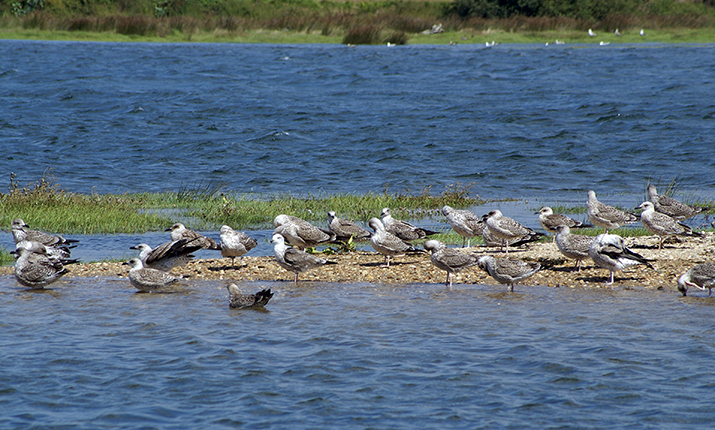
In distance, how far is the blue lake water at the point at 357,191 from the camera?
30.1 feet

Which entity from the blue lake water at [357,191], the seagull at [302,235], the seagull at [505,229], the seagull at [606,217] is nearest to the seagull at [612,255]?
the blue lake water at [357,191]

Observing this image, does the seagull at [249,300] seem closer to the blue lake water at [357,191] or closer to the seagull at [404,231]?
the blue lake water at [357,191]

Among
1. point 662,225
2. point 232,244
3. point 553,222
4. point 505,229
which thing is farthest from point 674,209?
point 232,244

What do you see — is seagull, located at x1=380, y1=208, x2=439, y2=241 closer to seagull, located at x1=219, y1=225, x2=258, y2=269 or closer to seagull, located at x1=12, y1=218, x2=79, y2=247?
seagull, located at x1=219, y1=225, x2=258, y2=269

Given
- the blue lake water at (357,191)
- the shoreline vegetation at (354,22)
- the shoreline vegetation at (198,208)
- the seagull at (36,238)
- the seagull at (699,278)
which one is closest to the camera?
the blue lake water at (357,191)

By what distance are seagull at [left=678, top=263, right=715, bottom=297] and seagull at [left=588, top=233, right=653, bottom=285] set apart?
0.81 meters

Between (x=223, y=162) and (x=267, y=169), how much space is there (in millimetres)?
2138

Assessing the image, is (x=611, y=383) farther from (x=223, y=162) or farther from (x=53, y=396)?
(x=223, y=162)

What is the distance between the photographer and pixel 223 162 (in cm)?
3036

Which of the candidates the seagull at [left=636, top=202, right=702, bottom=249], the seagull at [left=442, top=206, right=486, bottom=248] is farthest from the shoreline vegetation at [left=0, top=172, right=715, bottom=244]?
the seagull at [left=636, top=202, right=702, bottom=249]

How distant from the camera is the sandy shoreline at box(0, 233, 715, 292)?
14.1m

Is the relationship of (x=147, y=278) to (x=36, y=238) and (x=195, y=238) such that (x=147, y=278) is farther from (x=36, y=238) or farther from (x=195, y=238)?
(x=36, y=238)

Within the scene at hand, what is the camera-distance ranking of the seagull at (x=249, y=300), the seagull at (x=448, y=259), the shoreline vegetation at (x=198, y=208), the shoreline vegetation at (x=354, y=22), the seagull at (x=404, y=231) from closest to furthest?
the seagull at (x=249, y=300) < the seagull at (x=448, y=259) < the seagull at (x=404, y=231) < the shoreline vegetation at (x=198, y=208) < the shoreline vegetation at (x=354, y=22)

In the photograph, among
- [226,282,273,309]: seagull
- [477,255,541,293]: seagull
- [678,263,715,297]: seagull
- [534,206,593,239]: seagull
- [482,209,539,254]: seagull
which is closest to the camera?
[226,282,273,309]: seagull
